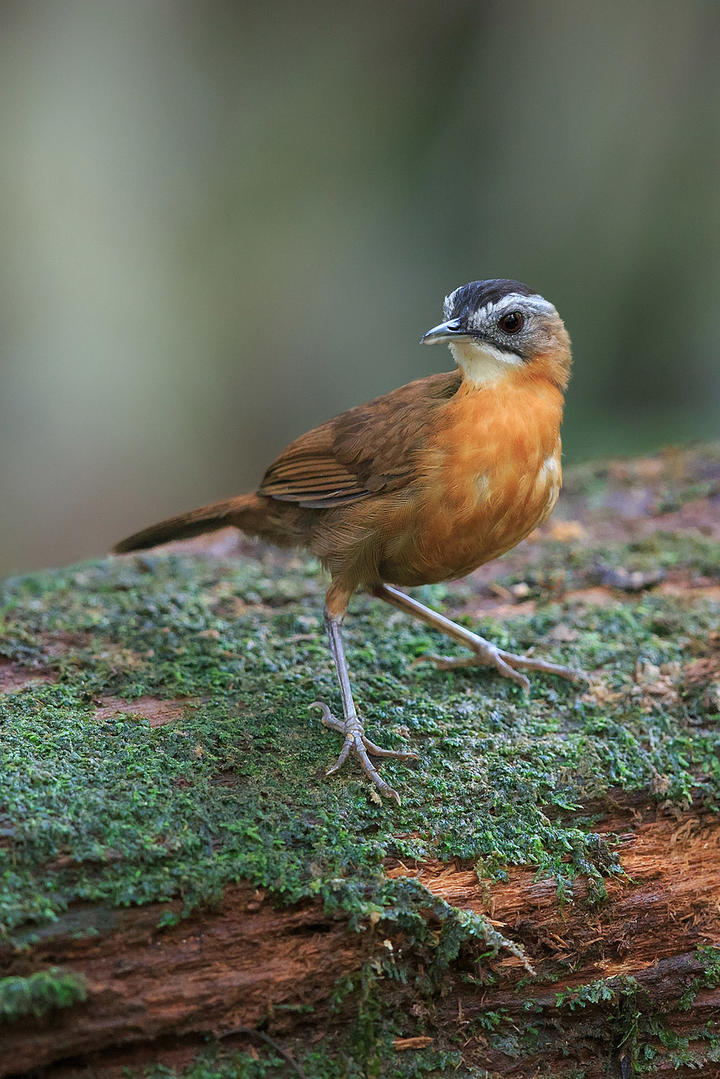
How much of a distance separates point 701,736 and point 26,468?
383 inches

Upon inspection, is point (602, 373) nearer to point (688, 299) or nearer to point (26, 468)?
point (688, 299)

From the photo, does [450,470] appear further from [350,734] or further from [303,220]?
[303,220]

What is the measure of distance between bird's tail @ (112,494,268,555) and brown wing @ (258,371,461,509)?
0.13 meters

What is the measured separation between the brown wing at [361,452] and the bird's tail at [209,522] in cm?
13

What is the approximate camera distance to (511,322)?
3.81 metres

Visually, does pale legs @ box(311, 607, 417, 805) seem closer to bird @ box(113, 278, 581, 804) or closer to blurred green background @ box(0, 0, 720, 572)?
bird @ box(113, 278, 581, 804)

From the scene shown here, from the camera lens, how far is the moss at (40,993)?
2350 millimetres

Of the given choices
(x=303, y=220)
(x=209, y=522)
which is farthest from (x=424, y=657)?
(x=303, y=220)

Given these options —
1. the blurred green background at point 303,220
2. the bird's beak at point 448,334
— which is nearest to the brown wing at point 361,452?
the bird's beak at point 448,334

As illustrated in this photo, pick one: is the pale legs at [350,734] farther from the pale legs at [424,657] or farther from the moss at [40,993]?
the moss at [40,993]

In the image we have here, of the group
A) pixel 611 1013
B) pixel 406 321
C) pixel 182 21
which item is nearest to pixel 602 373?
pixel 406 321

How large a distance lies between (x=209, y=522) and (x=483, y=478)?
1641 mm

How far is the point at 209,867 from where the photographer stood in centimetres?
277

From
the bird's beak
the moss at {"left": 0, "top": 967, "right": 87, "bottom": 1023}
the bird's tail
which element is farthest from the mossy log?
the bird's beak
